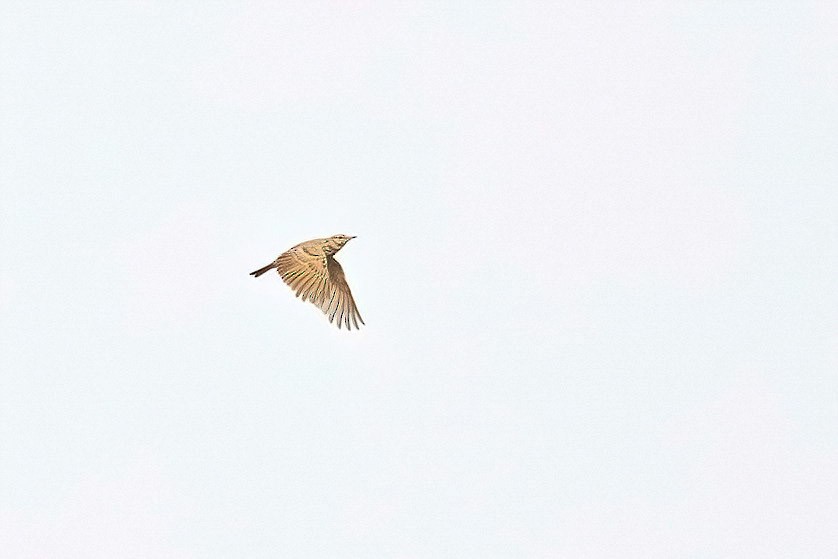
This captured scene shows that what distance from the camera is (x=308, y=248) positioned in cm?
5844

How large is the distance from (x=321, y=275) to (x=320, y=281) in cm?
14

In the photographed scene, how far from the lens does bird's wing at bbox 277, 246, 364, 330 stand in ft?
191

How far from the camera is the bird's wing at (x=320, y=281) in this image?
2297 inches

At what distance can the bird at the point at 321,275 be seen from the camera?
58344mm

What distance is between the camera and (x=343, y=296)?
194ft

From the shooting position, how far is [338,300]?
58938mm

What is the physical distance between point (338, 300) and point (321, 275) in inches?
28.4

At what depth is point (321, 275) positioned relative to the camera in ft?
193

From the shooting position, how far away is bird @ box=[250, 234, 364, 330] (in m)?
58.3

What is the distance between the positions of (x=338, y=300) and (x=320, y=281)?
0.65 m

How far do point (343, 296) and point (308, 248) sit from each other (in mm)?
1437

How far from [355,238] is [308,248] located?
107 centimetres

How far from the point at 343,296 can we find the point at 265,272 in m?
1.89

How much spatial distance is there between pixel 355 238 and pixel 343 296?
1.43 m
